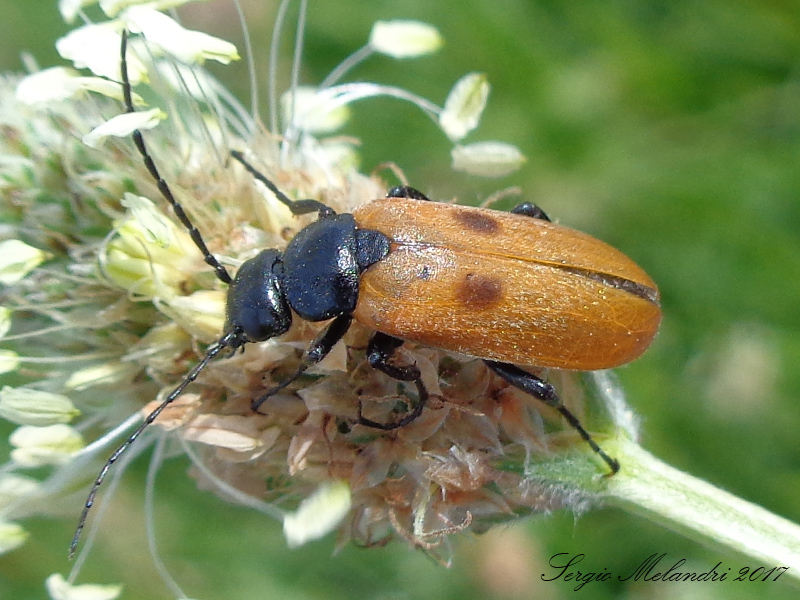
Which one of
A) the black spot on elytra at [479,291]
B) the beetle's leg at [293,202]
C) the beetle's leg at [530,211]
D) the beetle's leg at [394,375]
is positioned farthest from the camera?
the beetle's leg at [530,211]

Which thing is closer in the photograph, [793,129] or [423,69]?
[793,129]

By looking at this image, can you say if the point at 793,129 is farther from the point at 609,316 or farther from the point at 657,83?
the point at 609,316

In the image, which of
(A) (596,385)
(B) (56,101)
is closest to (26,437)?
(B) (56,101)

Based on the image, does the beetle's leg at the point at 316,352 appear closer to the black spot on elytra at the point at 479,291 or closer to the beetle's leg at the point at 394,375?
the beetle's leg at the point at 394,375

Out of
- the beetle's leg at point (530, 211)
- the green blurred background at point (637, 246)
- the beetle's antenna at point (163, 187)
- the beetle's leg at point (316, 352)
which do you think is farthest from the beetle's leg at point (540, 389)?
the green blurred background at point (637, 246)

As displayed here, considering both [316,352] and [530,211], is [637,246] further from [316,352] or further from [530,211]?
[316,352]

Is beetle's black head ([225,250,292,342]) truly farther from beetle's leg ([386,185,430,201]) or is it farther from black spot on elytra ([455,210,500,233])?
black spot on elytra ([455,210,500,233])
